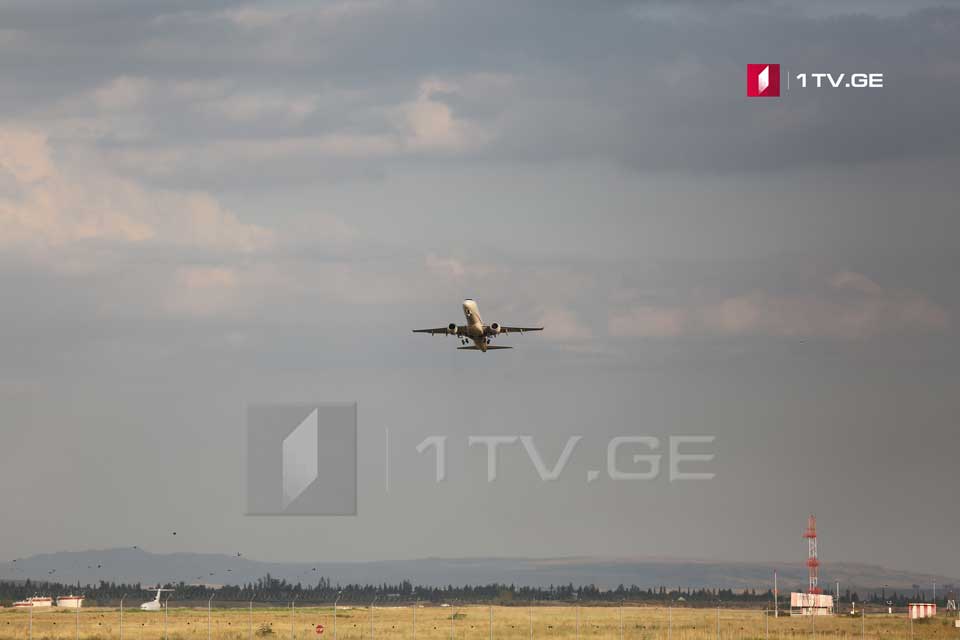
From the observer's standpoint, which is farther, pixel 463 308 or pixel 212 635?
pixel 463 308

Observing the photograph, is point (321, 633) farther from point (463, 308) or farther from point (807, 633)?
point (807, 633)

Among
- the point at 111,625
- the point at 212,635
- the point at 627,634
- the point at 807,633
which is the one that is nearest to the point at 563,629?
the point at 627,634

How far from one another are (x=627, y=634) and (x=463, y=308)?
36.0 meters

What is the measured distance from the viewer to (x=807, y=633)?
571ft

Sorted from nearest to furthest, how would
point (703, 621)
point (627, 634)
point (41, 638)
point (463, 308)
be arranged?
point (41, 638)
point (627, 634)
point (463, 308)
point (703, 621)

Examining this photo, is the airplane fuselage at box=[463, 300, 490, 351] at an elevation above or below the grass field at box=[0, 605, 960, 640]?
above

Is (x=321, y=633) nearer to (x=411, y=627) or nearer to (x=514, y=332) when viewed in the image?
(x=411, y=627)

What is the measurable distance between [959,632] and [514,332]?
54.8 metres

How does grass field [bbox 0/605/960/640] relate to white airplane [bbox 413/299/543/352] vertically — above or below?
below

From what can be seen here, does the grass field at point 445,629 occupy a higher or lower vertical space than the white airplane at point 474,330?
lower

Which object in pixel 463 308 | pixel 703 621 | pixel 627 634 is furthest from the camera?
pixel 703 621

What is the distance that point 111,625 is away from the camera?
7141 inches

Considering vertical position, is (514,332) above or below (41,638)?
above

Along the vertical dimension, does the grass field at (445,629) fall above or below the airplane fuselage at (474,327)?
below
